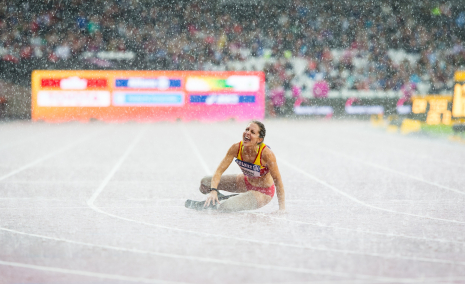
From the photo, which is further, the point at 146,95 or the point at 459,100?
the point at 146,95

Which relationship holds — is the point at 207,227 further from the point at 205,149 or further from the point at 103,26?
the point at 103,26

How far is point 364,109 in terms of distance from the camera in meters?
38.9

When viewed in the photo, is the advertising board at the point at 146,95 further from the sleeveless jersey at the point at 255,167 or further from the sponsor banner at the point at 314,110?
the sleeveless jersey at the point at 255,167

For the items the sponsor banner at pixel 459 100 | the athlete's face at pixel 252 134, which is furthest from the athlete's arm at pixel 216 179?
the sponsor banner at pixel 459 100

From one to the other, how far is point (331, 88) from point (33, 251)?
35.3 meters

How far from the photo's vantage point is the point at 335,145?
19969mm

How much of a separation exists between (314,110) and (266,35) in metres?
6.57

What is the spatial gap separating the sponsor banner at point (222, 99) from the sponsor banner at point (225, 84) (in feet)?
1.25

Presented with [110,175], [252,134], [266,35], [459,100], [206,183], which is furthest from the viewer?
[266,35]

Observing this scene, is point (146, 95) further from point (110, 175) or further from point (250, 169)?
point (250, 169)

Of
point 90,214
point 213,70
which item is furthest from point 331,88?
point 90,214

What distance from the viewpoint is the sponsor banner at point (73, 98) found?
118 ft

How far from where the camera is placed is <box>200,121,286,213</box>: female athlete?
6.96 meters


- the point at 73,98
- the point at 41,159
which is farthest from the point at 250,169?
the point at 73,98
